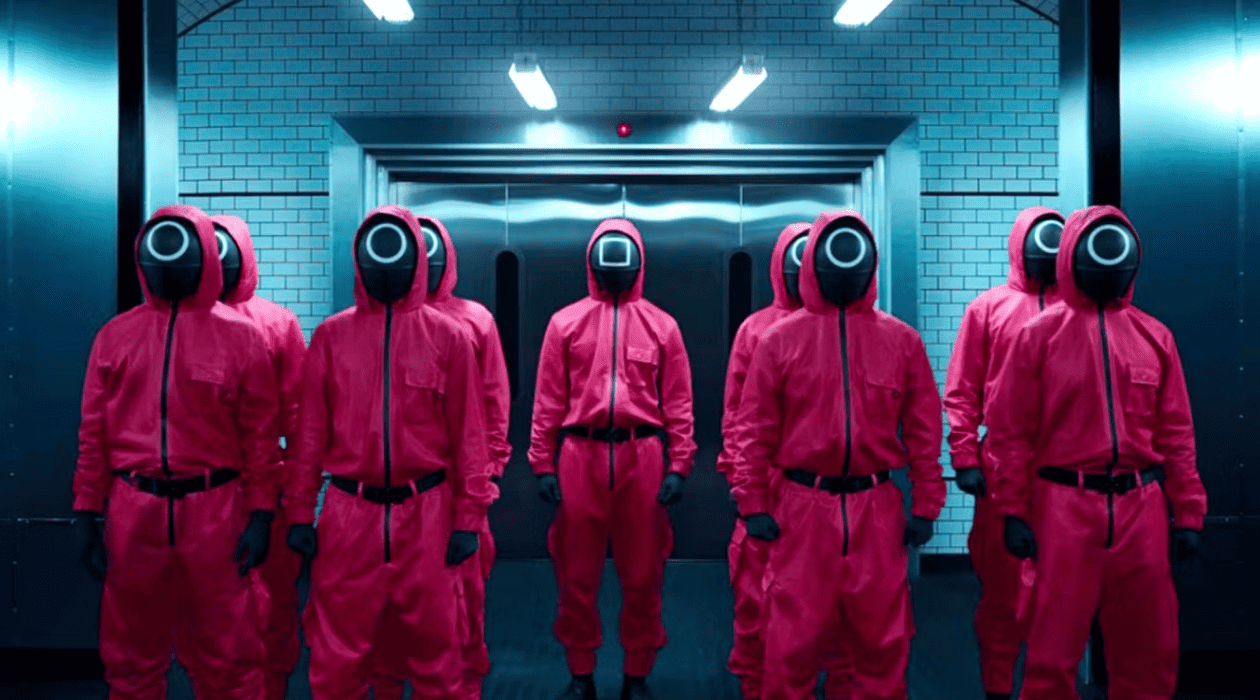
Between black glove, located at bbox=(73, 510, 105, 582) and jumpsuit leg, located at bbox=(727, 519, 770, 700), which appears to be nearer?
black glove, located at bbox=(73, 510, 105, 582)

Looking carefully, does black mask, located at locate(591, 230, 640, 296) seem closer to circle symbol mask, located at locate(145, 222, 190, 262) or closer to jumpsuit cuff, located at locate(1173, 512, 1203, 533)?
circle symbol mask, located at locate(145, 222, 190, 262)

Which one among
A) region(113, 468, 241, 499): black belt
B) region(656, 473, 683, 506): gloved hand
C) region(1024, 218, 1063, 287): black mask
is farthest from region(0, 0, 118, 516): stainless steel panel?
region(1024, 218, 1063, 287): black mask

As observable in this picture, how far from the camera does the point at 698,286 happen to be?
5.84 metres

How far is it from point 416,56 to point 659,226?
194cm

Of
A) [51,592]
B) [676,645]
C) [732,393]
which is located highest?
[732,393]

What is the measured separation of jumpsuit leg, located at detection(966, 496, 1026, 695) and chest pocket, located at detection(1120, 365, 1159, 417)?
0.78m

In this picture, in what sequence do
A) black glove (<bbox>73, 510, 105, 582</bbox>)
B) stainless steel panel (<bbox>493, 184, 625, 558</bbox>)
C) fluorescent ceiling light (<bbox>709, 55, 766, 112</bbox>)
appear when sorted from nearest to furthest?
black glove (<bbox>73, 510, 105, 582</bbox>)
fluorescent ceiling light (<bbox>709, 55, 766, 112</bbox>)
stainless steel panel (<bbox>493, 184, 625, 558</bbox>)

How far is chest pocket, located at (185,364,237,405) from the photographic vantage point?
286cm

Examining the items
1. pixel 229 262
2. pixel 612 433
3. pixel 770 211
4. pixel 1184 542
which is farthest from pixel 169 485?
pixel 770 211

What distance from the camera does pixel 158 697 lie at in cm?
288

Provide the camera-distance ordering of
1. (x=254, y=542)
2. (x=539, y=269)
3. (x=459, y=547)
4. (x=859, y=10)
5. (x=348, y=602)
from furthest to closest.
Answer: (x=539, y=269)
(x=859, y=10)
(x=254, y=542)
(x=459, y=547)
(x=348, y=602)

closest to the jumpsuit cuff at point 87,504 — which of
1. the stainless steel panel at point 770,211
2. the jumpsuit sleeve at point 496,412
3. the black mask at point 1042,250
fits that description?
the jumpsuit sleeve at point 496,412

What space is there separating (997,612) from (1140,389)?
1133 millimetres

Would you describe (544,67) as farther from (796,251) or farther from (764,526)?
(764,526)
